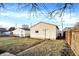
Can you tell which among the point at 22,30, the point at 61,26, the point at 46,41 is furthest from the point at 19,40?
the point at 61,26

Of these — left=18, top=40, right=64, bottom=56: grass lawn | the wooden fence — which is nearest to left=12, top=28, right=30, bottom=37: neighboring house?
left=18, top=40, right=64, bottom=56: grass lawn

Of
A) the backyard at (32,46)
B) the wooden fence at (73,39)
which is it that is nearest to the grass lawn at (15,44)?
the backyard at (32,46)

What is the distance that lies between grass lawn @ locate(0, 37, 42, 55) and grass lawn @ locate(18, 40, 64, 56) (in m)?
0.06

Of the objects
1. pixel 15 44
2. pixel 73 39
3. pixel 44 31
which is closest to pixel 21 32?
pixel 15 44

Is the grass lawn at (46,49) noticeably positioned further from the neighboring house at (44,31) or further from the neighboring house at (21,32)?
the neighboring house at (21,32)

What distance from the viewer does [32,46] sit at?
242cm

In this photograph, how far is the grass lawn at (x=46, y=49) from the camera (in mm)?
2404

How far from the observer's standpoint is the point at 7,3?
2.40 metres

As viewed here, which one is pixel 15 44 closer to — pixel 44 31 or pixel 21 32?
pixel 21 32

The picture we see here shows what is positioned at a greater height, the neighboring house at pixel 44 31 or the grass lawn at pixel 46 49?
the neighboring house at pixel 44 31

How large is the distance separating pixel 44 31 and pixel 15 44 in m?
0.38

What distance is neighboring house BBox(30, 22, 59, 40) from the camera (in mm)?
2408

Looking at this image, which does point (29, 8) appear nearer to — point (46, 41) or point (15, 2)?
point (15, 2)

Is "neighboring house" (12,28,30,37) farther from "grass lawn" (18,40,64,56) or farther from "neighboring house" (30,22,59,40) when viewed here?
"grass lawn" (18,40,64,56)
